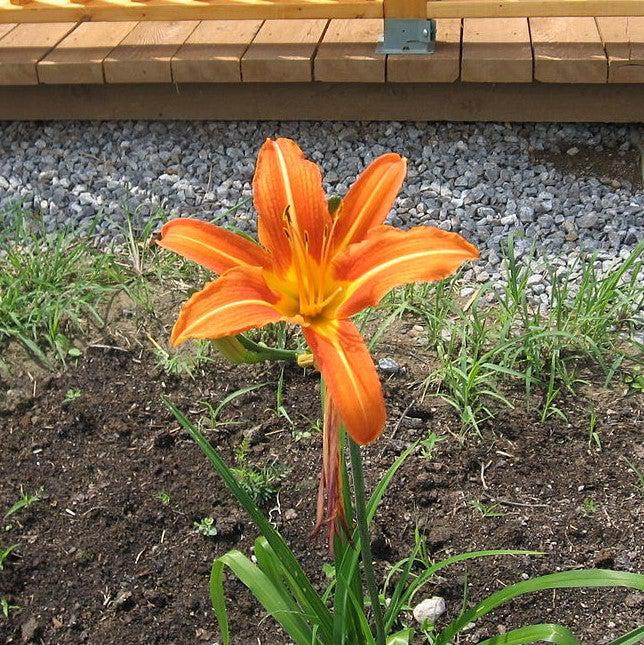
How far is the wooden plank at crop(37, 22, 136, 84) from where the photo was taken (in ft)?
13.2

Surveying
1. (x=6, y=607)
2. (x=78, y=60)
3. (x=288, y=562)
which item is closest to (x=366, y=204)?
(x=288, y=562)

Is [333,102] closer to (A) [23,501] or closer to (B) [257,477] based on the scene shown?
(B) [257,477]

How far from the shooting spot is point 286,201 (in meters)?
1.28

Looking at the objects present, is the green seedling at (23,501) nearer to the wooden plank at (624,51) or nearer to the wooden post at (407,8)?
the wooden post at (407,8)

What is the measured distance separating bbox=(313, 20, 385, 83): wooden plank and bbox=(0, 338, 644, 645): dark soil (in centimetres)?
140

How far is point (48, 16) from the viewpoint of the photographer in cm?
447

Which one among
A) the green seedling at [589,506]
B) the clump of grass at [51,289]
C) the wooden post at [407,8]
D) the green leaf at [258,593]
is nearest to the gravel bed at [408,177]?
the clump of grass at [51,289]

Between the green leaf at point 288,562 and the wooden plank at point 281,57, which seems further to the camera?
→ the wooden plank at point 281,57

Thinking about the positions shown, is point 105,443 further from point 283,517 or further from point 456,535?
point 456,535

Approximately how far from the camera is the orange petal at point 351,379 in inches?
42.3

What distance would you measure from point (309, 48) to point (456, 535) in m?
2.31

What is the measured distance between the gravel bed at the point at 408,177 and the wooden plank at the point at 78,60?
264 mm

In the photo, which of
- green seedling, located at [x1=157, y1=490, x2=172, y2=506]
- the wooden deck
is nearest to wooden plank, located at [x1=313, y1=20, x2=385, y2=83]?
the wooden deck

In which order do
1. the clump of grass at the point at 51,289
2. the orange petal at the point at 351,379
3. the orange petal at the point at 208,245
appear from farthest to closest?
the clump of grass at the point at 51,289 < the orange petal at the point at 208,245 < the orange petal at the point at 351,379
